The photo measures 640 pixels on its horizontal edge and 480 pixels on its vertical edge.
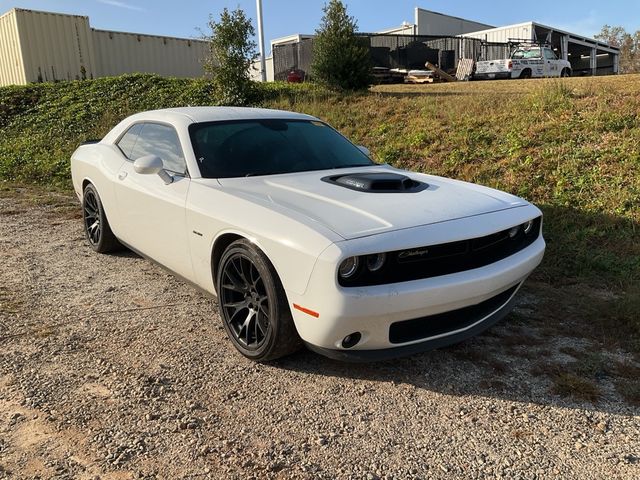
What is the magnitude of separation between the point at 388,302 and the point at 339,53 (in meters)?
9.63

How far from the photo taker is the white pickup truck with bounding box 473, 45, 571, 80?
20392 millimetres

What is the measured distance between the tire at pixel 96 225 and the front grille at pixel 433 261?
3.25 m

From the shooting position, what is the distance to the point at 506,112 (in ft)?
26.4

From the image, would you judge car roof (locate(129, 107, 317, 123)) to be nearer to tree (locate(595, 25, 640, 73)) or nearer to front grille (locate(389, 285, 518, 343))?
front grille (locate(389, 285, 518, 343))

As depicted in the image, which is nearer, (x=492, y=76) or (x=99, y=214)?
(x=99, y=214)

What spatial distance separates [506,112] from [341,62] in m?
4.41

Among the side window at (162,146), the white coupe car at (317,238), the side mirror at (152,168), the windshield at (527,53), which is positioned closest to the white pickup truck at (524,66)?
the windshield at (527,53)

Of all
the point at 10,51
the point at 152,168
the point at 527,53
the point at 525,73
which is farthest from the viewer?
the point at 527,53

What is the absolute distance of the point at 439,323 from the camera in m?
2.93

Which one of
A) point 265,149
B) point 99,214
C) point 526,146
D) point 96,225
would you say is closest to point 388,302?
point 265,149

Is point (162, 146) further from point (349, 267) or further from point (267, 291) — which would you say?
point (349, 267)

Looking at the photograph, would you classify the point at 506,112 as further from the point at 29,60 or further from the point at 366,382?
the point at 29,60

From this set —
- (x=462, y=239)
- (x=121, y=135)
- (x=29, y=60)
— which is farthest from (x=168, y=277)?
(x=29, y=60)

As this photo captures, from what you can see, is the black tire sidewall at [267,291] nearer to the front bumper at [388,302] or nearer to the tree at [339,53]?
the front bumper at [388,302]
